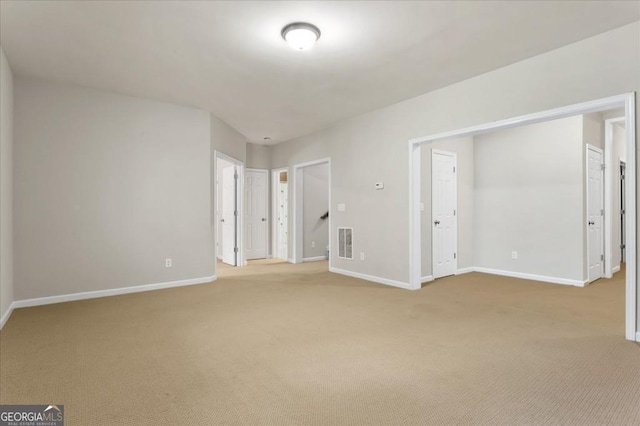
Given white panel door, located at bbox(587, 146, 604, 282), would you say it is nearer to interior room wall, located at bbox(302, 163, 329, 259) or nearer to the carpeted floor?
the carpeted floor

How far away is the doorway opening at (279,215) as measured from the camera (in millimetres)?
8000

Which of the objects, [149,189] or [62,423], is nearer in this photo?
[62,423]

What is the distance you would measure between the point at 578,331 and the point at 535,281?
2.38 m

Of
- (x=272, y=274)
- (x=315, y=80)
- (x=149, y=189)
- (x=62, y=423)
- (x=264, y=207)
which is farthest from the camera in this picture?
(x=264, y=207)

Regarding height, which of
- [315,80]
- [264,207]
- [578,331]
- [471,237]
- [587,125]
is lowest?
[578,331]

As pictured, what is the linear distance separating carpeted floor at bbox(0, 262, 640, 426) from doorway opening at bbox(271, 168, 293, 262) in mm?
3709

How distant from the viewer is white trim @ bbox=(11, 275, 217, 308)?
13.1 feet

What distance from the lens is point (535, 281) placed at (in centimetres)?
529

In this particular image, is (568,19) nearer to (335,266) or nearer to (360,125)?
(360,125)

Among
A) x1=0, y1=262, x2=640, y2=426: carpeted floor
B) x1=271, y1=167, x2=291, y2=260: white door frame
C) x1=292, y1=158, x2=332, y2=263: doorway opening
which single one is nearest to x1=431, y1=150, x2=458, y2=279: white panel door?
x1=0, y1=262, x2=640, y2=426: carpeted floor

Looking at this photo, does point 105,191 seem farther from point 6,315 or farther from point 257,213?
point 257,213

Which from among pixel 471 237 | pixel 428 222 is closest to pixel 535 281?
pixel 471 237

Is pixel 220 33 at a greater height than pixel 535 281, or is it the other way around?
pixel 220 33

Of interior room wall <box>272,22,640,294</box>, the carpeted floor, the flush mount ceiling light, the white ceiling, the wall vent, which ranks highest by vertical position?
the white ceiling
